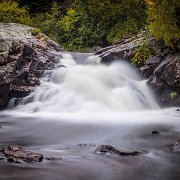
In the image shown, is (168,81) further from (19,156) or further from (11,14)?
(11,14)

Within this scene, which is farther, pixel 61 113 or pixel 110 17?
pixel 110 17

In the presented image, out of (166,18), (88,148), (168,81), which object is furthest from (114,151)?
(168,81)

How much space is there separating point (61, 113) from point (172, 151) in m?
5.84

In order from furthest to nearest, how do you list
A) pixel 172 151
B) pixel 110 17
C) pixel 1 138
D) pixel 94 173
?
pixel 110 17 → pixel 1 138 → pixel 172 151 → pixel 94 173

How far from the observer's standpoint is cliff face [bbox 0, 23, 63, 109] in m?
13.0

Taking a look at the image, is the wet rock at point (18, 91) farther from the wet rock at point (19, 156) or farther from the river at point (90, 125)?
the wet rock at point (19, 156)

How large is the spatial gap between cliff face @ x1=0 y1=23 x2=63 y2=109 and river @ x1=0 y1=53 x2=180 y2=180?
0.38m

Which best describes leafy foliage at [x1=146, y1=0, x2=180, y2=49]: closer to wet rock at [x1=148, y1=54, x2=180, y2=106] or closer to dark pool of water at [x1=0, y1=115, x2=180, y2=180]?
wet rock at [x1=148, y1=54, x2=180, y2=106]

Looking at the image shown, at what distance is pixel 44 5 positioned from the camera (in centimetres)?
2805

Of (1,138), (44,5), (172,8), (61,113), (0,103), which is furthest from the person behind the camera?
(44,5)

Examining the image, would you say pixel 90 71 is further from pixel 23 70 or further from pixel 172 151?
pixel 172 151

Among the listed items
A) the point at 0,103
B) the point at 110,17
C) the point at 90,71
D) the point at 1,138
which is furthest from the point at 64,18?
the point at 1,138

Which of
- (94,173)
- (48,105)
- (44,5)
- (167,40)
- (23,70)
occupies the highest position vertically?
(44,5)

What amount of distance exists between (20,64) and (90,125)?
5.52 m
